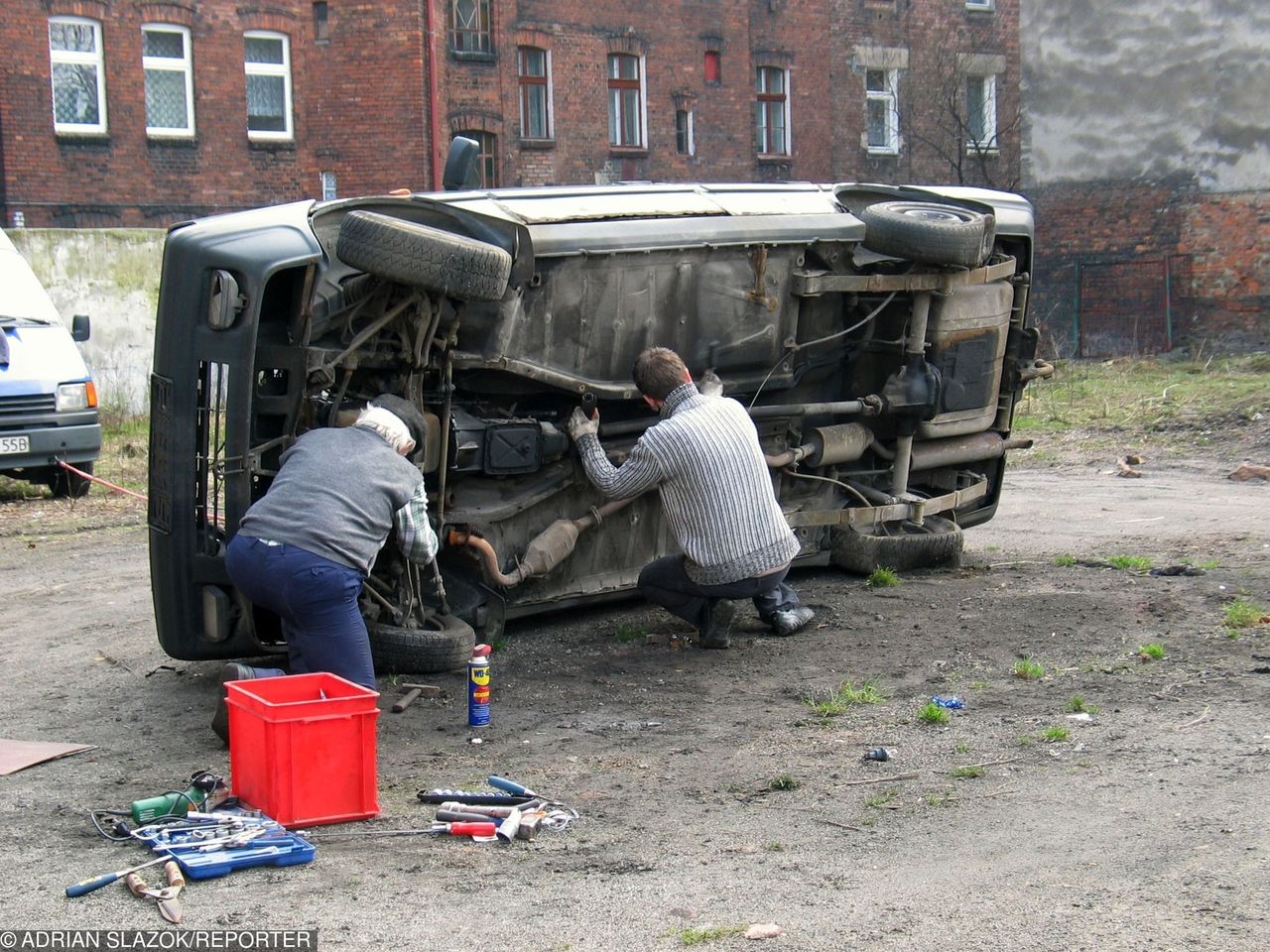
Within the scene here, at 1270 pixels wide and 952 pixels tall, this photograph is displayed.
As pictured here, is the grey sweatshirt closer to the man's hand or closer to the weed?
the man's hand

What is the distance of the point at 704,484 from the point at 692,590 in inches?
23.2

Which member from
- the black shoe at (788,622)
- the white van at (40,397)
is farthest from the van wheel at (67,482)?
the black shoe at (788,622)

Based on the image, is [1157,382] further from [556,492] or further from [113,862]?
[113,862]

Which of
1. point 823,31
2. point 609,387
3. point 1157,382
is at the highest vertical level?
point 823,31

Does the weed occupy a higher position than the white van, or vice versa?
the white van

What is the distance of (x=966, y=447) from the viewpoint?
32.9ft

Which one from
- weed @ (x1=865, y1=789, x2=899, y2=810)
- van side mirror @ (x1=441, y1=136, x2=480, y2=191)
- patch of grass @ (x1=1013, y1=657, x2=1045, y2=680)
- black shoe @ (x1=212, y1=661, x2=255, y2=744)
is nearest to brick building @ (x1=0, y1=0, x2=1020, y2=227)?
van side mirror @ (x1=441, y1=136, x2=480, y2=191)

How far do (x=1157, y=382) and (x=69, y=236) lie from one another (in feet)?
45.1

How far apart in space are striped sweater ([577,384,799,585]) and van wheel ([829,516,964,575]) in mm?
1732

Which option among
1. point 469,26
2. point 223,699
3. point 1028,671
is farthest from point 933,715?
point 469,26

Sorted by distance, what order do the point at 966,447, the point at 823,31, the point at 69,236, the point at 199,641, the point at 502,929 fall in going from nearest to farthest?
the point at 502,929
the point at 199,641
the point at 966,447
the point at 69,236
the point at 823,31

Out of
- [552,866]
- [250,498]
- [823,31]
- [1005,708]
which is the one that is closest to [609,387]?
[250,498]

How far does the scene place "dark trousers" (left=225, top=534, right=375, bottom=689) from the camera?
6148 millimetres

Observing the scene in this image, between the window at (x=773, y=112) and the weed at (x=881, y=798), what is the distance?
2886 centimetres
